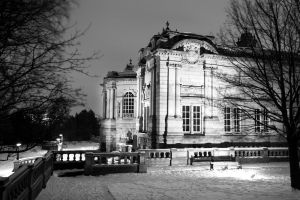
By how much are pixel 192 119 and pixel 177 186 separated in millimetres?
12518

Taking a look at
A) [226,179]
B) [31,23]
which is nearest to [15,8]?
[31,23]

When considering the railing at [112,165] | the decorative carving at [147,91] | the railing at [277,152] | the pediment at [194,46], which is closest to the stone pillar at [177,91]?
the pediment at [194,46]

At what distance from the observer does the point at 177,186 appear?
42.1ft

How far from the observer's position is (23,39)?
6.45 meters

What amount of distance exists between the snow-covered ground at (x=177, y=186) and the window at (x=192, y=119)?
7.52 metres

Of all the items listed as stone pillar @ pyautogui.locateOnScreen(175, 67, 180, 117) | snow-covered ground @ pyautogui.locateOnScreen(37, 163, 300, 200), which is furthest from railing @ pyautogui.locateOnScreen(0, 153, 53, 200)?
stone pillar @ pyautogui.locateOnScreen(175, 67, 180, 117)

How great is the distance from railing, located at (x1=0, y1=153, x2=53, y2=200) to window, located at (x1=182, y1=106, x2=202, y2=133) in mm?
14448

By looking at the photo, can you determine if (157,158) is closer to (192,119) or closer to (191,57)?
(192,119)

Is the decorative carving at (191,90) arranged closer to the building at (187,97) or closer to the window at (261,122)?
the building at (187,97)

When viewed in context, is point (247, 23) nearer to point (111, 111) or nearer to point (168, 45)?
point (168, 45)

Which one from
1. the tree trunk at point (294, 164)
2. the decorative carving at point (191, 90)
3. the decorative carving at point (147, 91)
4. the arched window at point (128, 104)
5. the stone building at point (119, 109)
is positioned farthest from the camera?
the arched window at point (128, 104)

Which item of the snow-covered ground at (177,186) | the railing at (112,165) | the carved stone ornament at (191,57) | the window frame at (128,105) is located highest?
the carved stone ornament at (191,57)

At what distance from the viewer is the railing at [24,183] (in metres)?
6.67

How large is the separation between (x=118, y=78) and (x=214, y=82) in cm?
1471
